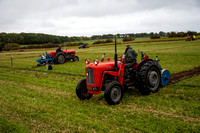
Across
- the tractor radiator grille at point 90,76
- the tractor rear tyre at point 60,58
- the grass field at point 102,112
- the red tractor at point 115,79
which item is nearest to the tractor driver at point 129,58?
the red tractor at point 115,79

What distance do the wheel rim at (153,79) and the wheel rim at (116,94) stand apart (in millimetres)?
1312

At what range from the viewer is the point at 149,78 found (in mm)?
5844

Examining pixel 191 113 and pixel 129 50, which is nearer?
pixel 191 113

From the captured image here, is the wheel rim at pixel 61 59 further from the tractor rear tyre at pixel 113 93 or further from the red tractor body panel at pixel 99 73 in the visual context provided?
the tractor rear tyre at pixel 113 93

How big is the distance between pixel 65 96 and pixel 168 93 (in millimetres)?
3545

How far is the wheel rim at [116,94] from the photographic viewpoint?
16.5ft

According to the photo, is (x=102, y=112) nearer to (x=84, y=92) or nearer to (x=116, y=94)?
(x=116, y=94)

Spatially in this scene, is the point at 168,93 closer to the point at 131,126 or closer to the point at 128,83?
the point at 128,83

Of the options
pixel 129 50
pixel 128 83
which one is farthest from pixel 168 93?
pixel 129 50

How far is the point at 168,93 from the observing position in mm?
5863

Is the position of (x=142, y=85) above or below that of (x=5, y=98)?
above

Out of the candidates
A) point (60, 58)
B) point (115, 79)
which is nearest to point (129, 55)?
point (115, 79)

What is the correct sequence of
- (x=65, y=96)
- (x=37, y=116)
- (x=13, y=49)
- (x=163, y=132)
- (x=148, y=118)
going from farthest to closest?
(x=13, y=49) → (x=65, y=96) → (x=37, y=116) → (x=148, y=118) → (x=163, y=132)

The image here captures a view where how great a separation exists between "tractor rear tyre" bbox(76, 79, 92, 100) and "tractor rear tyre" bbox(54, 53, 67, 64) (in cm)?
981
